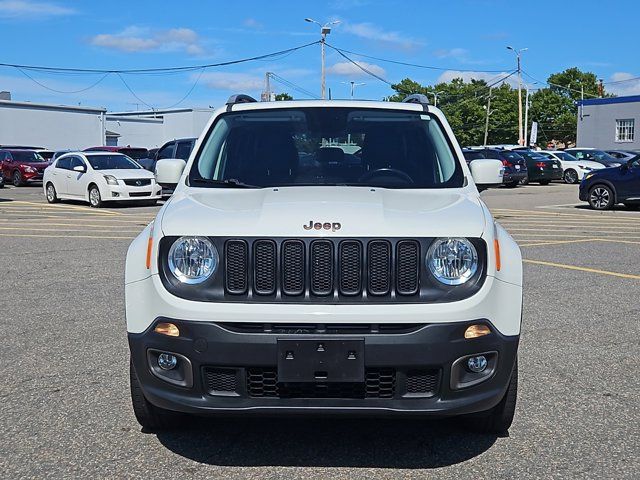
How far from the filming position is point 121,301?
7.95m

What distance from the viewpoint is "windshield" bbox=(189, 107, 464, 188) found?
4773mm

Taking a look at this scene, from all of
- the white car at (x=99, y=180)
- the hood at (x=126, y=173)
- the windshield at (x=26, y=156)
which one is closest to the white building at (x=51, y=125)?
Result: the windshield at (x=26, y=156)

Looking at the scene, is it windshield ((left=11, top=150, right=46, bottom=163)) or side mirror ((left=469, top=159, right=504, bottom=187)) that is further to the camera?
windshield ((left=11, top=150, right=46, bottom=163))

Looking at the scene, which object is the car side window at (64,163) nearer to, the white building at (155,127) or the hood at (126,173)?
the hood at (126,173)

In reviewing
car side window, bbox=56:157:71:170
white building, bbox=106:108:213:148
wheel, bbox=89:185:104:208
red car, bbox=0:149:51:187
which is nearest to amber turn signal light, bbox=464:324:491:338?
wheel, bbox=89:185:104:208

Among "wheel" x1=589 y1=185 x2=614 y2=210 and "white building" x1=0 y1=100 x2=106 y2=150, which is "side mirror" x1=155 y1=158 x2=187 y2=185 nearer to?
"wheel" x1=589 y1=185 x2=614 y2=210

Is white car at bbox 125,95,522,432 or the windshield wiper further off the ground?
the windshield wiper

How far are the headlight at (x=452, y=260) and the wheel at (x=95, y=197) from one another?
61.3 ft

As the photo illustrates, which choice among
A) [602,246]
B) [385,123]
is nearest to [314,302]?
[385,123]

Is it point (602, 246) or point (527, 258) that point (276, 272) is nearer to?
point (527, 258)

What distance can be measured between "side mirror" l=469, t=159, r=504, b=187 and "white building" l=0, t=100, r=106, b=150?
52.4 m

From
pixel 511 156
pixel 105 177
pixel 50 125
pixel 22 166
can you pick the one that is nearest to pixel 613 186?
pixel 511 156

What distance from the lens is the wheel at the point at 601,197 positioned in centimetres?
2012

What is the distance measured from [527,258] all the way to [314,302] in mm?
8090
